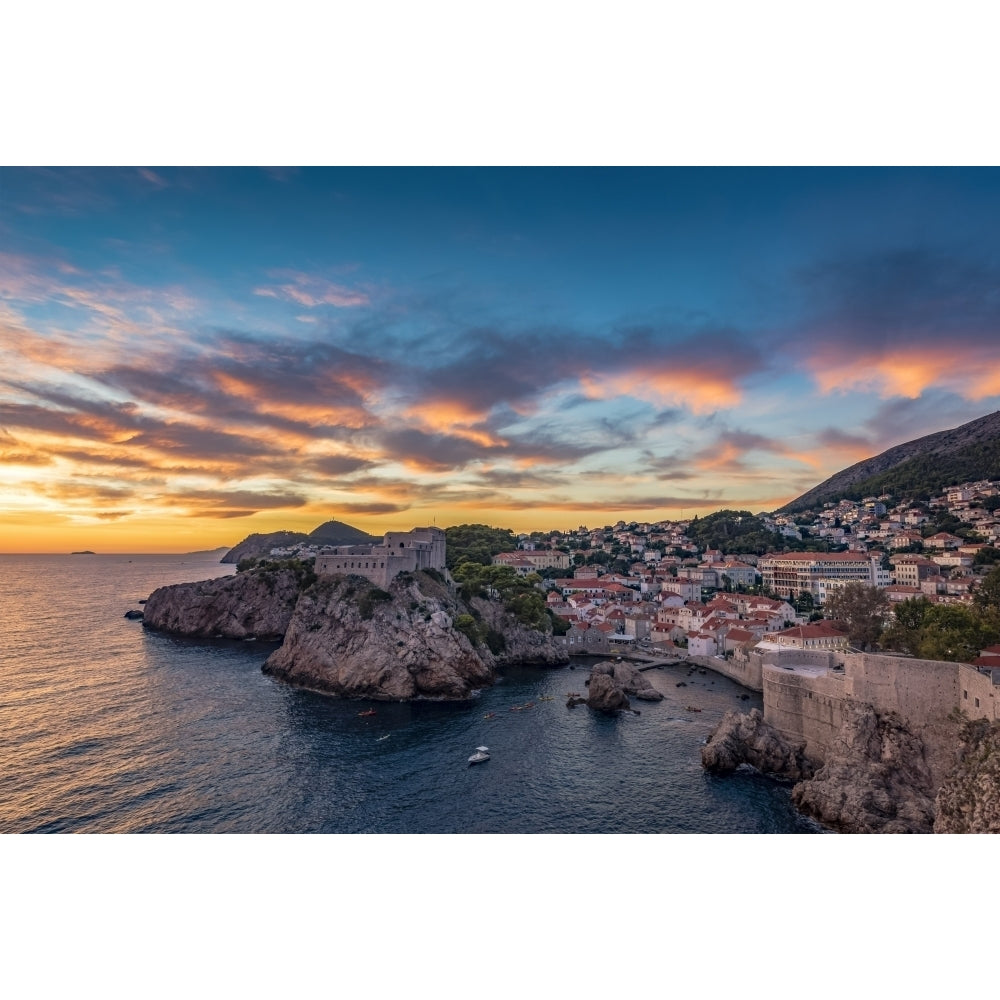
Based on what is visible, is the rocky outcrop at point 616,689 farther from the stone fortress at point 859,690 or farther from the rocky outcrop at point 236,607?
the rocky outcrop at point 236,607

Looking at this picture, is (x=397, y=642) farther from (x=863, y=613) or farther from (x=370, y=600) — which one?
(x=863, y=613)

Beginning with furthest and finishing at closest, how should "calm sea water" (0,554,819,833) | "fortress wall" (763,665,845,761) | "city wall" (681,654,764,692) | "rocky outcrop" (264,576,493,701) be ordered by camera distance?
"city wall" (681,654,764,692) → "rocky outcrop" (264,576,493,701) → "fortress wall" (763,665,845,761) → "calm sea water" (0,554,819,833)

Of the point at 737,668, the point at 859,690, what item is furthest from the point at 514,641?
the point at 859,690

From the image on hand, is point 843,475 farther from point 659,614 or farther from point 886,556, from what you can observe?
point 659,614

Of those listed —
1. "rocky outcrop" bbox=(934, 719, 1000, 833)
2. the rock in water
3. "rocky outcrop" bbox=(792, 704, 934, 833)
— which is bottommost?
the rock in water

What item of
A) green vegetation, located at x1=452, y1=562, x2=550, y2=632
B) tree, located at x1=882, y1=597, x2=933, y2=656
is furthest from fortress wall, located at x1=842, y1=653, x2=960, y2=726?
green vegetation, located at x1=452, y1=562, x2=550, y2=632

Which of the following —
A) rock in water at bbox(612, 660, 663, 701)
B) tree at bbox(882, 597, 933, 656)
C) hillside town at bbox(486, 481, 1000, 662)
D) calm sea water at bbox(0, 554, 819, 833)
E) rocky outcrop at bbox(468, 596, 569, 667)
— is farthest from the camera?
hillside town at bbox(486, 481, 1000, 662)

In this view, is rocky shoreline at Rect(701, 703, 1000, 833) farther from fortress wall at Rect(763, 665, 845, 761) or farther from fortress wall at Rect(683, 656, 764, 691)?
fortress wall at Rect(683, 656, 764, 691)
